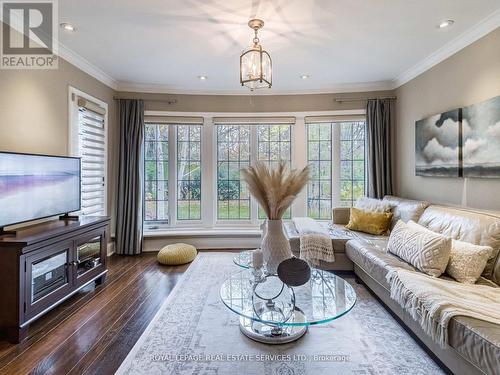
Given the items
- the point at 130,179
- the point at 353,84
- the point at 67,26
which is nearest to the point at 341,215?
the point at 353,84

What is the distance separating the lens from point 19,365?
5.87ft

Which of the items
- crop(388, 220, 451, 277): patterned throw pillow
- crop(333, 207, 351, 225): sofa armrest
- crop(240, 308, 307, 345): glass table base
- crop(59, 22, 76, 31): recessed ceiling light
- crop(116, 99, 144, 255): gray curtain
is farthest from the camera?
crop(116, 99, 144, 255): gray curtain

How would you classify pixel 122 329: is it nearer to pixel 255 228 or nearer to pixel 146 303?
pixel 146 303

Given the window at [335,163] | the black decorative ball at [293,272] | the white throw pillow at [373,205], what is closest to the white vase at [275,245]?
the black decorative ball at [293,272]

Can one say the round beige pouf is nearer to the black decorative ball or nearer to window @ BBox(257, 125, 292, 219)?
window @ BBox(257, 125, 292, 219)

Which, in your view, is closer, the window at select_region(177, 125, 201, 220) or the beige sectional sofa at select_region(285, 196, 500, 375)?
the beige sectional sofa at select_region(285, 196, 500, 375)

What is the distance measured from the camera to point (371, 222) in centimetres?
344

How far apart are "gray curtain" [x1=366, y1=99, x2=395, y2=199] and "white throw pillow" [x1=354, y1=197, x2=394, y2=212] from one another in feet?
1.40

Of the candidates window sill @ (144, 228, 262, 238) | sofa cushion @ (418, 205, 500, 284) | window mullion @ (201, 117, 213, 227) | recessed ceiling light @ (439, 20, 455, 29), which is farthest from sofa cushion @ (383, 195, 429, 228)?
window mullion @ (201, 117, 213, 227)

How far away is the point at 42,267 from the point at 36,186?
74cm

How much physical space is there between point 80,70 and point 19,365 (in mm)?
3163

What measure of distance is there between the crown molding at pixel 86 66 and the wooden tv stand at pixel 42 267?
189 cm

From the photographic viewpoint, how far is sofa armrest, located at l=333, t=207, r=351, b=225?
4.04 meters

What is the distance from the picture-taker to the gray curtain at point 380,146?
4172 mm
